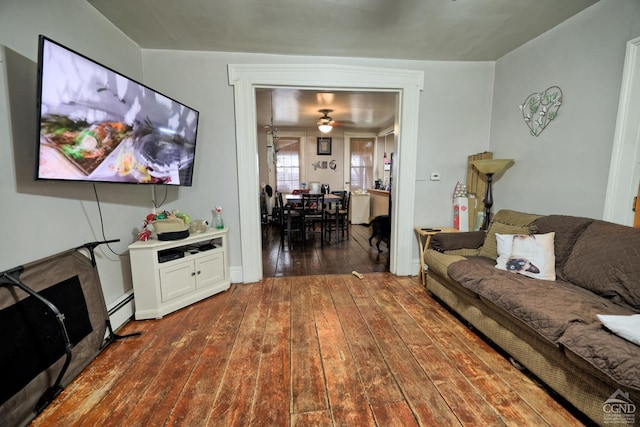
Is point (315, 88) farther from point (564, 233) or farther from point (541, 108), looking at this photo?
point (564, 233)

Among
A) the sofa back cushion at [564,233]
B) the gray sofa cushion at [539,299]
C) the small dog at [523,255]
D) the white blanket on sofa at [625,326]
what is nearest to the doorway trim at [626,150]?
the sofa back cushion at [564,233]

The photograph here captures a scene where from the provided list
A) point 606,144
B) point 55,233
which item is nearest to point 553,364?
point 606,144

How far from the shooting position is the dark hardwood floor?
3274 millimetres

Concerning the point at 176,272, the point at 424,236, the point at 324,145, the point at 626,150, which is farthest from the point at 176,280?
the point at 324,145

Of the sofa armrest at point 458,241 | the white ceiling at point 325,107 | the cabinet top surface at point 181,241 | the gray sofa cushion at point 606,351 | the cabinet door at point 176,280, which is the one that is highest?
the white ceiling at point 325,107

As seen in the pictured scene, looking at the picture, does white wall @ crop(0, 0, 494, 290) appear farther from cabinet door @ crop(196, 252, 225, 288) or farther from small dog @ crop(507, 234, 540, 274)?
small dog @ crop(507, 234, 540, 274)

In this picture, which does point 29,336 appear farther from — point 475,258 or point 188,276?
point 475,258

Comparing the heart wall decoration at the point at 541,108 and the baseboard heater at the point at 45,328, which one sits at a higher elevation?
the heart wall decoration at the point at 541,108

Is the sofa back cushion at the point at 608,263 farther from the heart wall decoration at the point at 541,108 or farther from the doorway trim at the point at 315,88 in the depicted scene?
the doorway trim at the point at 315,88

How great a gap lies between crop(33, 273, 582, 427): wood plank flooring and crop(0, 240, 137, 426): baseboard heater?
0.40ft

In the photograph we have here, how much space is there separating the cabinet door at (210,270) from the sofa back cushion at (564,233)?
2.84 meters

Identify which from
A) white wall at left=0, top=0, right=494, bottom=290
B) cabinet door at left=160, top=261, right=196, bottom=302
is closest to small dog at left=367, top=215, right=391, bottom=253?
white wall at left=0, top=0, right=494, bottom=290

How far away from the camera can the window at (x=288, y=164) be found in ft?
22.7

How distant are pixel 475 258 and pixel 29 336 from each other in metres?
3.02
